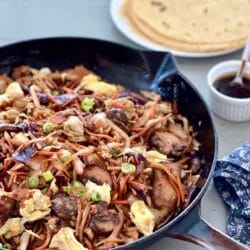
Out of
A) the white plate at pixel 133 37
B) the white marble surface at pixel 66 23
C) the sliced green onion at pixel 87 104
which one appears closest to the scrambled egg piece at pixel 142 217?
the sliced green onion at pixel 87 104

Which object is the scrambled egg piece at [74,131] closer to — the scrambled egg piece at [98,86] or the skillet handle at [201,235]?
the scrambled egg piece at [98,86]

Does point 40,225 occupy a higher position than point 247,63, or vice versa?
point 247,63

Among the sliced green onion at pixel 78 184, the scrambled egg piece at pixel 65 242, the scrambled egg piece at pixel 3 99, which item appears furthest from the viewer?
the scrambled egg piece at pixel 3 99

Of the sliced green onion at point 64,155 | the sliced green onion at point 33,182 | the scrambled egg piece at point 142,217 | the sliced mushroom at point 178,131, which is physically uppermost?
the sliced green onion at point 64,155

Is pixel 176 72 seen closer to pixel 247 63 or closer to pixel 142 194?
pixel 247 63

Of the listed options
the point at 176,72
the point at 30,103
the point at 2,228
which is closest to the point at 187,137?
the point at 176,72

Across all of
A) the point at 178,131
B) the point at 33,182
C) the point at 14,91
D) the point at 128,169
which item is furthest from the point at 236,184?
the point at 14,91

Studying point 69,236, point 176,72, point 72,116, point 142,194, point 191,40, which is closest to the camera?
point 69,236
